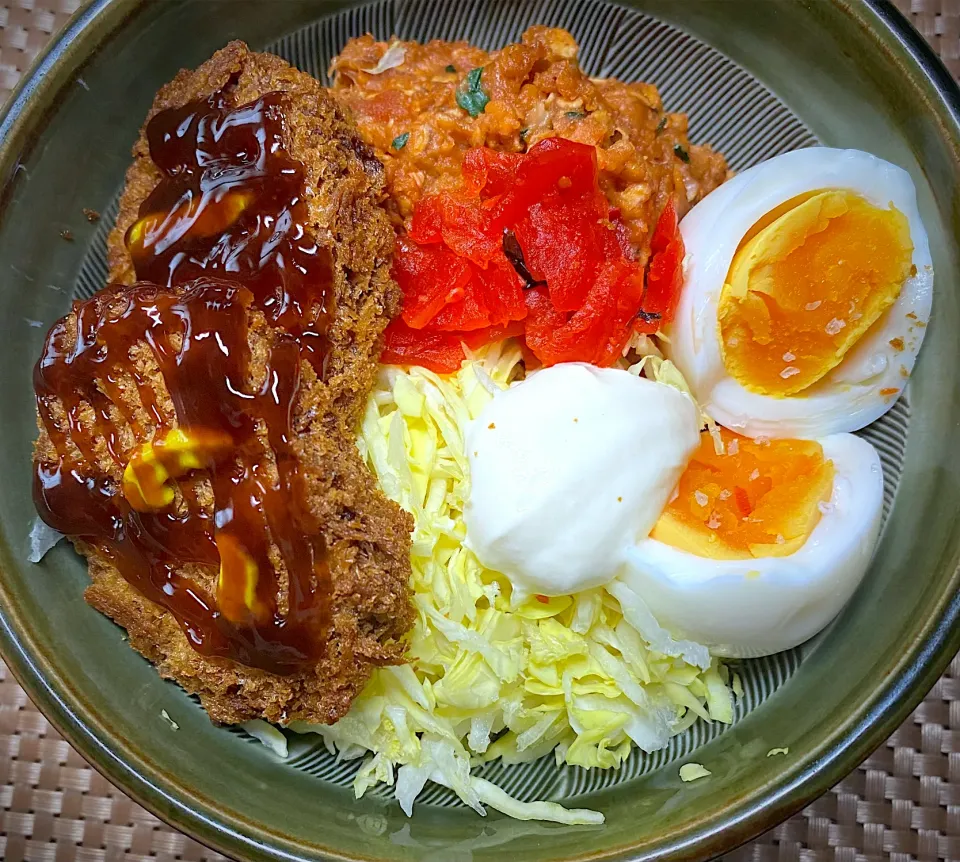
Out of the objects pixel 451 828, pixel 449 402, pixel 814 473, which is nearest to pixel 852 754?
pixel 814 473

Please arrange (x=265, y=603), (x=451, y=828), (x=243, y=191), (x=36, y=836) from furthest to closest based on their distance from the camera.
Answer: (x=36, y=836) < (x=451, y=828) < (x=243, y=191) < (x=265, y=603)

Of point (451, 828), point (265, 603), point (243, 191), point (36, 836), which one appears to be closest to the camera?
point (265, 603)

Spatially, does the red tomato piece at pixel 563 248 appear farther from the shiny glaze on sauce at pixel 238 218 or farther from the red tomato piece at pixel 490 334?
the shiny glaze on sauce at pixel 238 218

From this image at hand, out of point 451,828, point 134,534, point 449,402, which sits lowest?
point 451,828

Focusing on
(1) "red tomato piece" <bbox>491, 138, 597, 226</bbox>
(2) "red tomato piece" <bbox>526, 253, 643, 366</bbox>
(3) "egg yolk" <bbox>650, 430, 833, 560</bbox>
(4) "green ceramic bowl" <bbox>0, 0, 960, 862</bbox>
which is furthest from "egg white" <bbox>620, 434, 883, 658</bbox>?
(1) "red tomato piece" <bbox>491, 138, 597, 226</bbox>

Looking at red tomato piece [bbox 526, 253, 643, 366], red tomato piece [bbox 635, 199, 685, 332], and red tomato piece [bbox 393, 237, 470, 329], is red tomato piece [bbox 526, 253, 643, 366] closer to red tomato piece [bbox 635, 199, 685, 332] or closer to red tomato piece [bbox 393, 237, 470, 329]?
red tomato piece [bbox 635, 199, 685, 332]

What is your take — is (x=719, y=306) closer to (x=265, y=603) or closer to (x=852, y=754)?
(x=852, y=754)

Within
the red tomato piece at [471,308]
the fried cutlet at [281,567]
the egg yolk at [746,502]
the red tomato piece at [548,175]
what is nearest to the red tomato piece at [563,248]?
the red tomato piece at [548,175]
